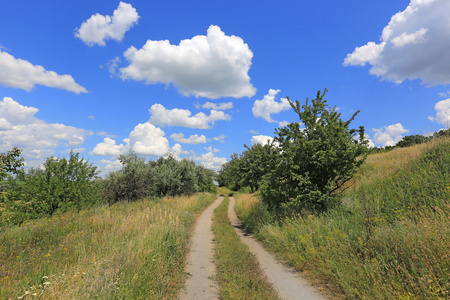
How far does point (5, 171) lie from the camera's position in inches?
361

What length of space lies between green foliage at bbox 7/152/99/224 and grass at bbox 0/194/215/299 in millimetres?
5129

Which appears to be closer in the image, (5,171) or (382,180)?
Answer: (5,171)

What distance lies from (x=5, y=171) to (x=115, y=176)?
37.4 feet

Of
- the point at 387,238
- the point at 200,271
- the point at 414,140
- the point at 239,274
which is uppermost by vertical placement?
the point at 414,140

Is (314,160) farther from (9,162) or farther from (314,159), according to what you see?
(9,162)

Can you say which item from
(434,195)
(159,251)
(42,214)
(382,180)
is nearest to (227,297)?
(159,251)

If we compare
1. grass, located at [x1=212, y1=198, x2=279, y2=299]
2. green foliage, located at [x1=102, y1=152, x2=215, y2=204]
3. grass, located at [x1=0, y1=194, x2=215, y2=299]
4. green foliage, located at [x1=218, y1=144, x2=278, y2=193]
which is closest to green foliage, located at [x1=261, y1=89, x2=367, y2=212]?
green foliage, located at [x1=218, y1=144, x2=278, y2=193]

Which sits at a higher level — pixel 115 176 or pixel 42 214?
pixel 115 176

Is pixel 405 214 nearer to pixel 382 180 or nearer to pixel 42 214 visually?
pixel 382 180

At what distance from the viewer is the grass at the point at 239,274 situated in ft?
18.1

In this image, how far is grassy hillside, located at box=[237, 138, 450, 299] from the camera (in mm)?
4586

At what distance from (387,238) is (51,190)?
1712 cm

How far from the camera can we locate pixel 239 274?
6.79 metres

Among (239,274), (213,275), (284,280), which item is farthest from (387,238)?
(213,275)
